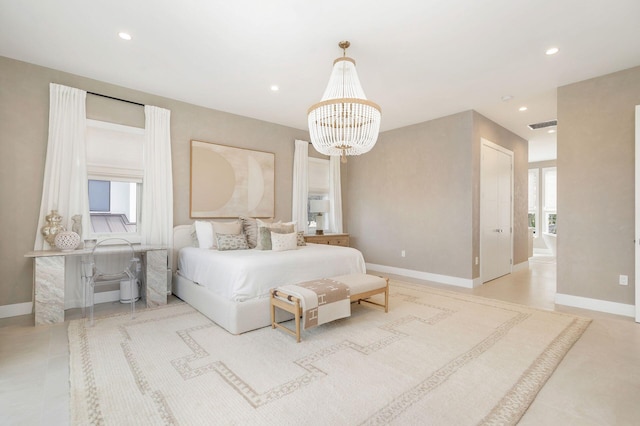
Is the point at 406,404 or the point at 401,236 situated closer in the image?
the point at 406,404

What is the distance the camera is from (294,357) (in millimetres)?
2430

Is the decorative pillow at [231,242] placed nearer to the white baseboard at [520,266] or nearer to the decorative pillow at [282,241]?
the decorative pillow at [282,241]

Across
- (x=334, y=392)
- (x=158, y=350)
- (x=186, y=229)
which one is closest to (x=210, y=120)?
(x=186, y=229)

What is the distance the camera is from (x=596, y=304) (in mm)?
3674

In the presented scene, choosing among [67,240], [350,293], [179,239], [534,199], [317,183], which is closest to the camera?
[350,293]

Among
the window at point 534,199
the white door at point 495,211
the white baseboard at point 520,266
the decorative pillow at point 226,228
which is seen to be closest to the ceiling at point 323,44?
the white door at point 495,211

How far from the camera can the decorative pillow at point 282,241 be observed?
3945mm

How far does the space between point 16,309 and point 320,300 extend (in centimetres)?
343

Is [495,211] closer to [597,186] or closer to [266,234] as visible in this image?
[597,186]

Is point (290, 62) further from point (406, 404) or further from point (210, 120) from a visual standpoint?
point (406, 404)

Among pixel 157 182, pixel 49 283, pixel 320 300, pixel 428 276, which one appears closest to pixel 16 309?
pixel 49 283

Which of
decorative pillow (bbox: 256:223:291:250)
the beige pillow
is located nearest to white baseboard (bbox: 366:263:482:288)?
the beige pillow

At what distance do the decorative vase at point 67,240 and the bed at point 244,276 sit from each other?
1161mm

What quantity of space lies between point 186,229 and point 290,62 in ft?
9.07
